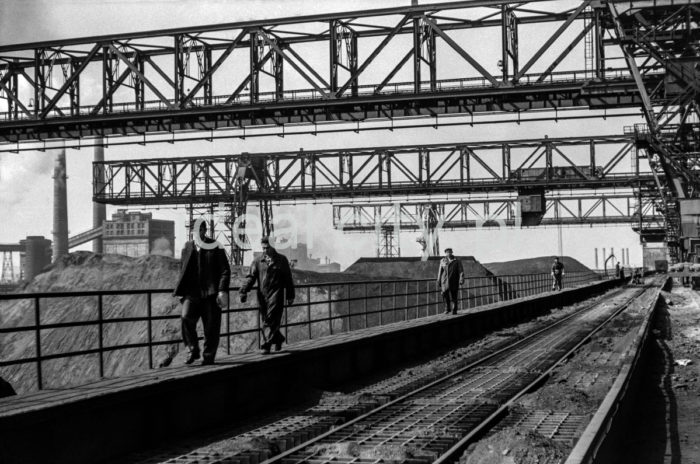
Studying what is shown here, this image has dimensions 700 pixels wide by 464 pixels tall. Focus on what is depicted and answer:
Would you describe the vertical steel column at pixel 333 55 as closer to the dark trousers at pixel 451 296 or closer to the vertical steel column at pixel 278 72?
the vertical steel column at pixel 278 72

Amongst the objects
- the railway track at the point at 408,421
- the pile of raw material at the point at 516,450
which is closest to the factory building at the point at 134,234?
the railway track at the point at 408,421

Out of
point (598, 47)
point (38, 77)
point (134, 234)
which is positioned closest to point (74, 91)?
point (38, 77)

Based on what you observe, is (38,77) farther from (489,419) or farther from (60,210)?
(60,210)

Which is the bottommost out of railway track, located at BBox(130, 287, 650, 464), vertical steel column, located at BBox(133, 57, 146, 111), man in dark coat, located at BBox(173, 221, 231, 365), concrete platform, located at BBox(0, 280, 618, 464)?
railway track, located at BBox(130, 287, 650, 464)

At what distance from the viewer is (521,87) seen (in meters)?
27.9

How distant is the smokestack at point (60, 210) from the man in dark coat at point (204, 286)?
123717 mm

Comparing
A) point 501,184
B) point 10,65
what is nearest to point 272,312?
point 10,65

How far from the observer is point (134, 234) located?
17275 cm

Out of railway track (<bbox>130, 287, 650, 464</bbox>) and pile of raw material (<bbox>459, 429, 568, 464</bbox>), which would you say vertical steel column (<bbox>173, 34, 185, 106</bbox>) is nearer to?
railway track (<bbox>130, 287, 650, 464</bbox>)

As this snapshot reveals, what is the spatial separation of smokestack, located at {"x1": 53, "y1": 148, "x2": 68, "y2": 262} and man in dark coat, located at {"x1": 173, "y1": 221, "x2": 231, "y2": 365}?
124 meters

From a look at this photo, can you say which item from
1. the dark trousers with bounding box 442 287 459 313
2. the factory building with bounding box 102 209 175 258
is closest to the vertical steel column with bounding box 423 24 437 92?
the dark trousers with bounding box 442 287 459 313

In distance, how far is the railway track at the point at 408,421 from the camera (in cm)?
840

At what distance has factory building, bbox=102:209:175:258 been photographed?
168875 millimetres

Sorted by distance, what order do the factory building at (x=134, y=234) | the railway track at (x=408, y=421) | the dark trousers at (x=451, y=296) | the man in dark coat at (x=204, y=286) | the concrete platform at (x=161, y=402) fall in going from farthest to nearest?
the factory building at (x=134, y=234), the dark trousers at (x=451, y=296), the man in dark coat at (x=204, y=286), the railway track at (x=408, y=421), the concrete platform at (x=161, y=402)
